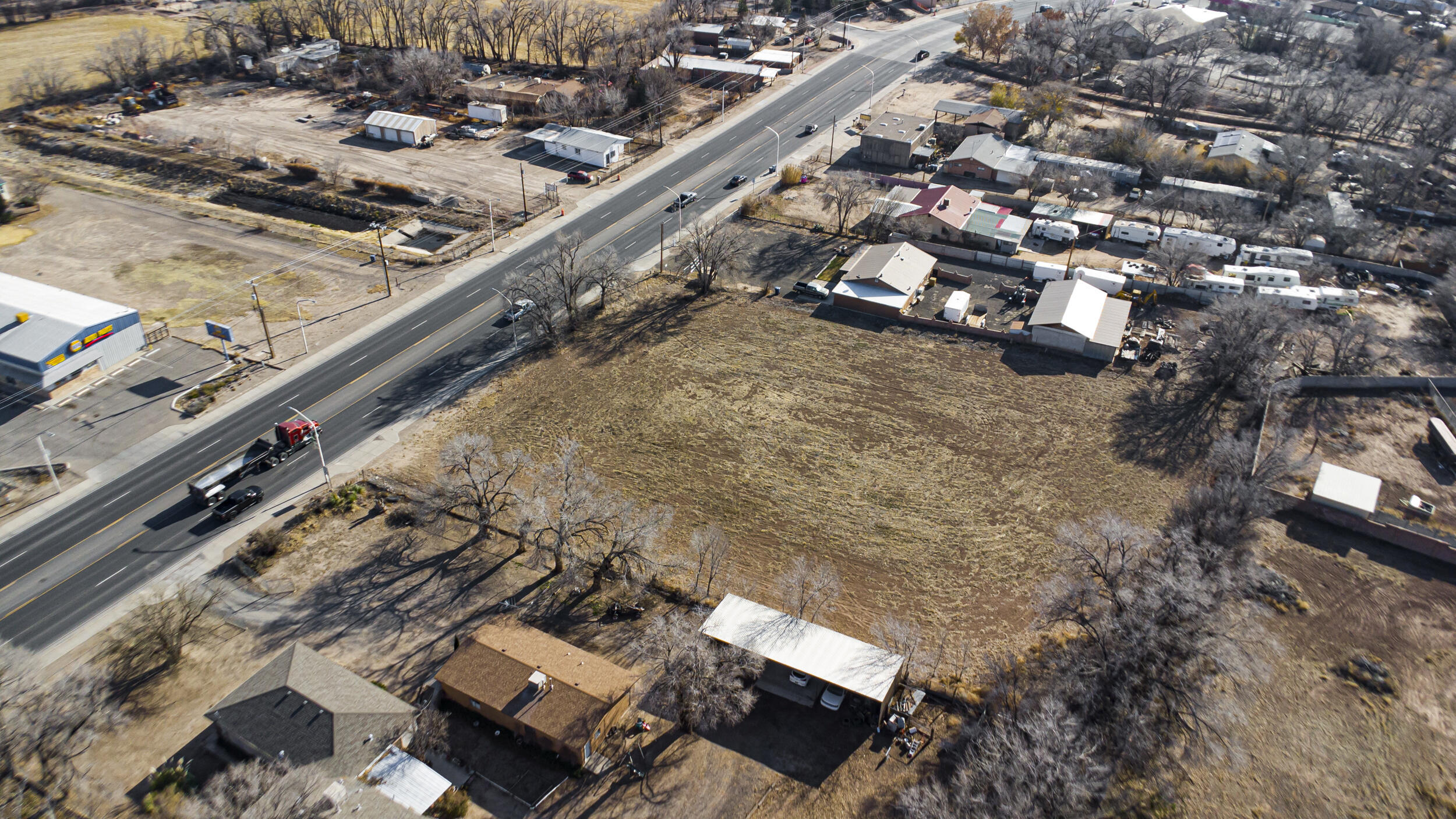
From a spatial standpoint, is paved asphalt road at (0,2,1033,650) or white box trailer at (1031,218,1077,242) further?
white box trailer at (1031,218,1077,242)

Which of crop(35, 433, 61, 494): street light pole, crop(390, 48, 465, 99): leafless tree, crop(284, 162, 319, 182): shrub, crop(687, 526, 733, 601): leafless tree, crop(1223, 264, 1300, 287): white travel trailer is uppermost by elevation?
crop(390, 48, 465, 99): leafless tree

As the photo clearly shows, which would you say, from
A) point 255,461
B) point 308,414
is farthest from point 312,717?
point 308,414

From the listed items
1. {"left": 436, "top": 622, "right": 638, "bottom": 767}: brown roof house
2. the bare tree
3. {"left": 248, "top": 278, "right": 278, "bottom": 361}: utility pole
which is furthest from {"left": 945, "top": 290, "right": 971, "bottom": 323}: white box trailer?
{"left": 248, "top": 278, "right": 278, "bottom": 361}: utility pole

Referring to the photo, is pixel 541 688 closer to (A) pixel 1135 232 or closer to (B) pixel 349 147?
(A) pixel 1135 232

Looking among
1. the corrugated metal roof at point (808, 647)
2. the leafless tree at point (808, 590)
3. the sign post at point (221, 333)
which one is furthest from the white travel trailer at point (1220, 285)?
the sign post at point (221, 333)

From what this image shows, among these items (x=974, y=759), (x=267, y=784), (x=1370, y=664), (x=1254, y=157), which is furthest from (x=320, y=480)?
(x=1254, y=157)

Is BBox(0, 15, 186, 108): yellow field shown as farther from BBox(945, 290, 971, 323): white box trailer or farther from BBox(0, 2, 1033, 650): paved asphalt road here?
BBox(945, 290, 971, 323): white box trailer
